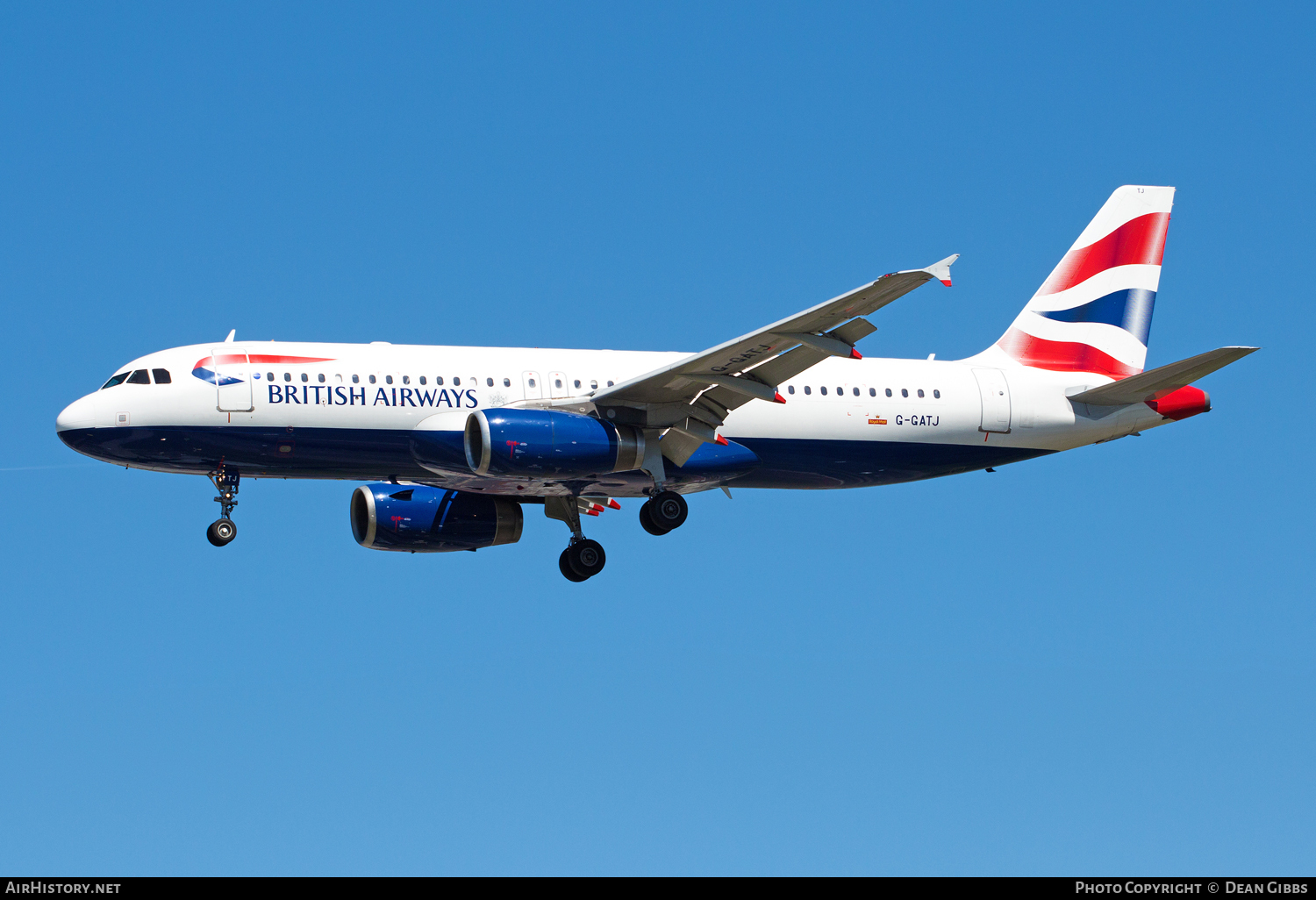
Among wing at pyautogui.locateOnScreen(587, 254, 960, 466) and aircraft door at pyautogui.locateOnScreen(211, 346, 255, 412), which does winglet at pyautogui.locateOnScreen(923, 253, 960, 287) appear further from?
aircraft door at pyautogui.locateOnScreen(211, 346, 255, 412)

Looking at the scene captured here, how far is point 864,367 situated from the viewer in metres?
35.5

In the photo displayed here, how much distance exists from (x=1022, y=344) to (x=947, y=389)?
310 centimetres

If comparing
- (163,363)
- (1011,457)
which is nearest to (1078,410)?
(1011,457)

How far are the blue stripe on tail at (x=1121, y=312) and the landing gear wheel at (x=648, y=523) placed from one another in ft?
36.8

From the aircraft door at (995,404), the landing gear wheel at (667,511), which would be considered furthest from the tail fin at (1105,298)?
the landing gear wheel at (667,511)

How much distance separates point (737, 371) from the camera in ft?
102

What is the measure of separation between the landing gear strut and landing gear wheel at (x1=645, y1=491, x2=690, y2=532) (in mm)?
3611

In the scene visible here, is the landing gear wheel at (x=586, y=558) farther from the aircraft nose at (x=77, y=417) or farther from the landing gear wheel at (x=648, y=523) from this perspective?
the aircraft nose at (x=77, y=417)

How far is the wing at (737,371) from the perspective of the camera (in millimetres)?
27827

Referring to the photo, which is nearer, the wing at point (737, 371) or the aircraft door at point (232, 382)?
the wing at point (737, 371)

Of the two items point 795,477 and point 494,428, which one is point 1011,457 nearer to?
point 795,477

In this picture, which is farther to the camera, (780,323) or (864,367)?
(864,367)

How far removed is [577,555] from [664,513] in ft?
13.1

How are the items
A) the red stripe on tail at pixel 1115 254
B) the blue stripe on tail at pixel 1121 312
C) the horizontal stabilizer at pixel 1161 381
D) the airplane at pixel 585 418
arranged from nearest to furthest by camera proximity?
the airplane at pixel 585 418 < the horizontal stabilizer at pixel 1161 381 < the blue stripe on tail at pixel 1121 312 < the red stripe on tail at pixel 1115 254
